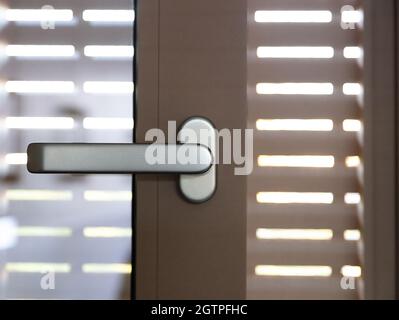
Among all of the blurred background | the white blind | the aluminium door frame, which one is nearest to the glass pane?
the blurred background

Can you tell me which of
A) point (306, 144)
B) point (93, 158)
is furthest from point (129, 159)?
point (306, 144)

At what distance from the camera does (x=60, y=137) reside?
70 centimetres

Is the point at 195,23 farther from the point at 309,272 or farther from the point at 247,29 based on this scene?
the point at 309,272

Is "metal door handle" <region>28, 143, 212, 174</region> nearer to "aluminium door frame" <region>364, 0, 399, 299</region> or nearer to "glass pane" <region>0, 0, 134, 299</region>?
"glass pane" <region>0, 0, 134, 299</region>

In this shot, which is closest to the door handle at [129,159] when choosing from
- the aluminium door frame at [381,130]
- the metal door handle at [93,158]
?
the metal door handle at [93,158]

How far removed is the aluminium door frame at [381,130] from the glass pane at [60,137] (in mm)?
354

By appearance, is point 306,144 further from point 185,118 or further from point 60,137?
point 60,137

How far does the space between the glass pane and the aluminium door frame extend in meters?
0.35

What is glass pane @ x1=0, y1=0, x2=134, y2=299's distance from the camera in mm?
697

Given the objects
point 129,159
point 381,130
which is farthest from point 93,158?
point 381,130

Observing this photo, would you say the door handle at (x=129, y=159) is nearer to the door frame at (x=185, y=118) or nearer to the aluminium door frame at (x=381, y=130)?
the door frame at (x=185, y=118)

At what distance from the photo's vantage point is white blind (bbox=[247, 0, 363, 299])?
725mm

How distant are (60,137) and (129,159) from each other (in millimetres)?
115
